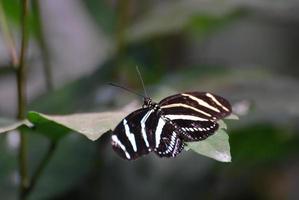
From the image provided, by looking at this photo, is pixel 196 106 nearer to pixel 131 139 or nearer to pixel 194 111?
pixel 194 111

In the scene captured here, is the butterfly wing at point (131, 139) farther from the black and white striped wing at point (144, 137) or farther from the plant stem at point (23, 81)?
the plant stem at point (23, 81)

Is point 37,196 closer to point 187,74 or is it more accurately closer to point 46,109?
point 46,109

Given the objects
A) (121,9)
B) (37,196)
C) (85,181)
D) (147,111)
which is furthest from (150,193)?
(147,111)

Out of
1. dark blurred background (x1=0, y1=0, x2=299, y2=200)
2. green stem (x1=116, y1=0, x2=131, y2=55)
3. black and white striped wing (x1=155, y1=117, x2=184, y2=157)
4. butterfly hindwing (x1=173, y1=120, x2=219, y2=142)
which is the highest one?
butterfly hindwing (x1=173, y1=120, x2=219, y2=142)

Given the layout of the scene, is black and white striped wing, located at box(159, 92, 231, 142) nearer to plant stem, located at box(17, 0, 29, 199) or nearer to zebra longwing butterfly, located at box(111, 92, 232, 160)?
zebra longwing butterfly, located at box(111, 92, 232, 160)

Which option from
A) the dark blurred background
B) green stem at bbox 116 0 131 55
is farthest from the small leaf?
green stem at bbox 116 0 131 55

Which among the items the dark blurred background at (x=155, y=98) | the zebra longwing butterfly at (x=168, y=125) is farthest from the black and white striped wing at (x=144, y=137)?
the dark blurred background at (x=155, y=98)
